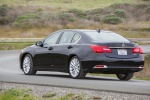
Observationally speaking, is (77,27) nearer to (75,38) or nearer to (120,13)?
(120,13)

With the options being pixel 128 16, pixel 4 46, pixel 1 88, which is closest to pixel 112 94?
pixel 1 88

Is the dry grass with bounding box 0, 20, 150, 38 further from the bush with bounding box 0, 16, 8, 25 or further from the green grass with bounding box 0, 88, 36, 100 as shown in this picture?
the green grass with bounding box 0, 88, 36, 100

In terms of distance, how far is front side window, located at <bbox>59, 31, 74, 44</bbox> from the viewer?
18297mm

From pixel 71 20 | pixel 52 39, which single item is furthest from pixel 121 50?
pixel 71 20

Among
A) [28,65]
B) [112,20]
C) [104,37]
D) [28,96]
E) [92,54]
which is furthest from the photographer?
[112,20]

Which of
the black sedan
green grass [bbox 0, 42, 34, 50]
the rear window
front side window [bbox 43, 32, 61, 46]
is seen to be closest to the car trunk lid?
the black sedan

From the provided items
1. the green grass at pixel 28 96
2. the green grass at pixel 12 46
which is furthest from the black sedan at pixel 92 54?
the green grass at pixel 12 46

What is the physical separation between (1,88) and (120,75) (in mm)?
4680

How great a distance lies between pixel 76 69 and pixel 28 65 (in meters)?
2.69

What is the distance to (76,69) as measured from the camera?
1733 cm

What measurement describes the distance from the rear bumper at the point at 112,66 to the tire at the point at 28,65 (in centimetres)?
284

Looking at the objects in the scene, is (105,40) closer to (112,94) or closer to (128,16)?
(112,94)

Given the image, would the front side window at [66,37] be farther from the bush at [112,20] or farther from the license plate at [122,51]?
the bush at [112,20]

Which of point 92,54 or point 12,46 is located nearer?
point 92,54
